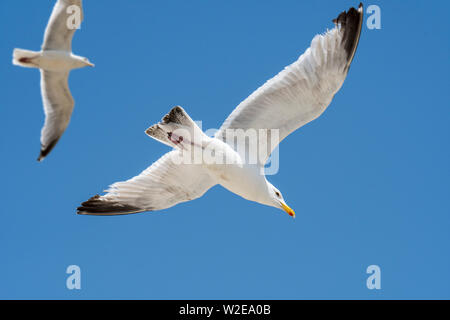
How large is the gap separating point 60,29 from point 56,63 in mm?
457

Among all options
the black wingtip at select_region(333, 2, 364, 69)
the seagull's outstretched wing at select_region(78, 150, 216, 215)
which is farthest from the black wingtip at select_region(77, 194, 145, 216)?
the black wingtip at select_region(333, 2, 364, 69)

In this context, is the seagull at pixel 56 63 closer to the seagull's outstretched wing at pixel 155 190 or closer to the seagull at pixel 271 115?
the seagull's outstretched wing at pixel 155 190

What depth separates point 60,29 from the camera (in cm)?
741

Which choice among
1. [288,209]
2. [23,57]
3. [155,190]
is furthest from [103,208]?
[23,57]

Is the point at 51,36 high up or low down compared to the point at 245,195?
up

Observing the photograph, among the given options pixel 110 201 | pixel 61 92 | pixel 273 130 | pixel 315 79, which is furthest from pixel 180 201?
pixel 61 92

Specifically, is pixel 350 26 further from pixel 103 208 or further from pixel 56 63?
pixel 56 63

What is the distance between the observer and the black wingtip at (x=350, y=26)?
19.3 feet

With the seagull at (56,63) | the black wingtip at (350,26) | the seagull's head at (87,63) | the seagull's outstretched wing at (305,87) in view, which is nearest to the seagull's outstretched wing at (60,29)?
the seagull at (56,63)

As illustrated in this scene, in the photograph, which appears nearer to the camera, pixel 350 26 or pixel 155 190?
pixel 350 26

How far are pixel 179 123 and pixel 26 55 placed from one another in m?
2.84

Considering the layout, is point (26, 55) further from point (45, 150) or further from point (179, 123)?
→ point (179, 123)
